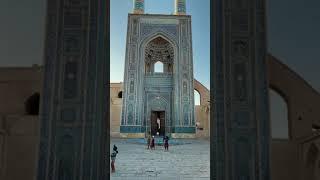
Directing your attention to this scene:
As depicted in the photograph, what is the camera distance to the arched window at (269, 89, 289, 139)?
170 inches

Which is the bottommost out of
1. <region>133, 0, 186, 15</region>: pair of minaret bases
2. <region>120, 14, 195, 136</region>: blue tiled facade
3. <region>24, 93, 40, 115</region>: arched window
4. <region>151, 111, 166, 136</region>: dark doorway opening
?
<region>151, 111, 166, 136</region>: dark doorway opening

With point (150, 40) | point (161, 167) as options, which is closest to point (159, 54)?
point (150, 40)

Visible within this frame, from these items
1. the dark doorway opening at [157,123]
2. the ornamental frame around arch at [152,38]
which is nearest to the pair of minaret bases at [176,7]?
the ornamental frame around arch at [152,38]

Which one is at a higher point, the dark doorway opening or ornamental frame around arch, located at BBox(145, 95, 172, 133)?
ornamental frame around arch, located at BBox(145, 95, 172, 133)

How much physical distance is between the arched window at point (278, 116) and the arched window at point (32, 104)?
2858 mm

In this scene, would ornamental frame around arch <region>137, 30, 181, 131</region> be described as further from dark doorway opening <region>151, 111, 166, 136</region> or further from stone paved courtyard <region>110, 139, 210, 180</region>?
stone paved courtyard <region>110, 139, 210, 180</region>

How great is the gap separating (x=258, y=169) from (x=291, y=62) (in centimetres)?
141

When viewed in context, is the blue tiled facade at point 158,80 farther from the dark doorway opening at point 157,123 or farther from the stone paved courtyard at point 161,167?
the stone paved courtyard at point 161,167

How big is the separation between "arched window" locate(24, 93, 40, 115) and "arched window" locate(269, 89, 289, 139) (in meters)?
2.86

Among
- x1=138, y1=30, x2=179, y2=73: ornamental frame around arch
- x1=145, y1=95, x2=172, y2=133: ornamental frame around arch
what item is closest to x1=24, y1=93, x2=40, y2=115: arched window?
x1=145, y1=95, x2=172, y2=133: ornamental frame around arch

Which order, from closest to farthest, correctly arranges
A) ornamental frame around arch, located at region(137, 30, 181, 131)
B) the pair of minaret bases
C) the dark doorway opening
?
ornamental frame around arch, located at region(137, 30, 181, 131) → the pair of minaret bases → the dark doorway opening

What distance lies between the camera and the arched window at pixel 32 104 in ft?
14.5

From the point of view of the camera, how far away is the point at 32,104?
4.48 metres

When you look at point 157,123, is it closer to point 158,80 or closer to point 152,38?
point 158,80
